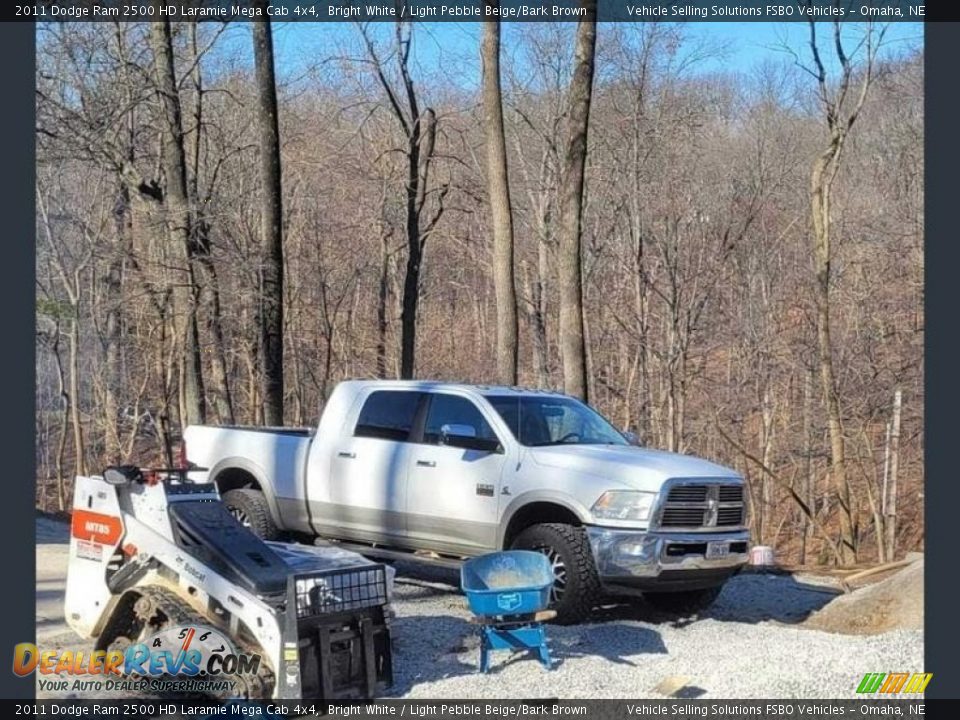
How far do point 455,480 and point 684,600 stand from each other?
7.79 ft

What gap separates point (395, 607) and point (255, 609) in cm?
302

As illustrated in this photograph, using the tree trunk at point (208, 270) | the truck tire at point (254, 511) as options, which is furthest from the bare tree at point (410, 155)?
the truck tire at point (254, 511)

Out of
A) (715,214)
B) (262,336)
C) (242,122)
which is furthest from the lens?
(715,214)

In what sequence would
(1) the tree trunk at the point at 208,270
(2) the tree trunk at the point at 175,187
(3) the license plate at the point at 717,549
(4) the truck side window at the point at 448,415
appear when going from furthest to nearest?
(1) the tree trunk at the point at 208,270, (2) the tree trunk at the point at 175,187, (4) the truck side window at the point at 448,415, (3) the license plate at the point at 717,549

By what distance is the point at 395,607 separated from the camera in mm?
9492

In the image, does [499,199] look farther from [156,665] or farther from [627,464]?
[156,665]

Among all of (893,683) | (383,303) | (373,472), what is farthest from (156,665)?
(383,303)

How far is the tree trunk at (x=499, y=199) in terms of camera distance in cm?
1827

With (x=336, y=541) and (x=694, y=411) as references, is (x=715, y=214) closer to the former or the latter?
(x=694, y=411)

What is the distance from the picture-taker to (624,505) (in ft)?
28.6

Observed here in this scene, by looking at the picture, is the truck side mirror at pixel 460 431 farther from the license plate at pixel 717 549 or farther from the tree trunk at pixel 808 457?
the tree trunk at pixel 808 457

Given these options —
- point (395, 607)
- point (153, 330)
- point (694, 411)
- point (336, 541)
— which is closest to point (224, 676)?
point (395, 607)

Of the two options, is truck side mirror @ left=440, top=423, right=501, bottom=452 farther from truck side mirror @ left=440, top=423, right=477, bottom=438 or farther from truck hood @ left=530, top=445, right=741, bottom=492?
truck hood @ left=530, top=445, right=741, bottom=492

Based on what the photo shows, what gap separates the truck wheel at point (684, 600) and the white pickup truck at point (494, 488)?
0.01 metres
